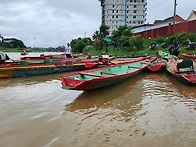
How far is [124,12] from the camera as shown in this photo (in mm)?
71250

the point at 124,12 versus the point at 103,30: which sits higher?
the point at 124,12

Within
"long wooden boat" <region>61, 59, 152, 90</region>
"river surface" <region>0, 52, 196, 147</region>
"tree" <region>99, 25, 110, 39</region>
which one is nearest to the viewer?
"river surface" <region>0, 52, 196, 147</region>

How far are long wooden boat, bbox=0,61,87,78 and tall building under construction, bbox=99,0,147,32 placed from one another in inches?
2317

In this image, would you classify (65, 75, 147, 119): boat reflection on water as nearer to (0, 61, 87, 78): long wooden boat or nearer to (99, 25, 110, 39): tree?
(0, 61, 87, 78): long wooden boat

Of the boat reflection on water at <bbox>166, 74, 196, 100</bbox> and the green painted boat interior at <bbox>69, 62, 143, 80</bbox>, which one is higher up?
the green painted boat interior at <bbox>69, 62, 143, 80</bbox>

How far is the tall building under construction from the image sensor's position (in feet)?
230

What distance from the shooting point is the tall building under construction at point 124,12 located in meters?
70.1

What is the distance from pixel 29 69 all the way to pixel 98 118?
24.1 ft

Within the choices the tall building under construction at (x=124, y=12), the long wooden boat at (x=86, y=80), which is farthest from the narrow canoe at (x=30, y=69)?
the tall building under construction at (x=124, y=12)

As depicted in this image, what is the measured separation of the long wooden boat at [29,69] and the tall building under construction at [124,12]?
58847mm

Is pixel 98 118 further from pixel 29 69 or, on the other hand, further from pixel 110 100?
pixel 29 69

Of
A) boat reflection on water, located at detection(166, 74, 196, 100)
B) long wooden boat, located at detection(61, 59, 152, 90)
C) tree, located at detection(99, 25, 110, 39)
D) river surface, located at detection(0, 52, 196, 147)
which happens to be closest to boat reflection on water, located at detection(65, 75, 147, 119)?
river surface, located at detection(0, 52, 196, 147)

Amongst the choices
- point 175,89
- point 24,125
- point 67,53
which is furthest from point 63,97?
point 67,53

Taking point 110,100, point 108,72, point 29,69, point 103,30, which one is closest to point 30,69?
point 29,69
